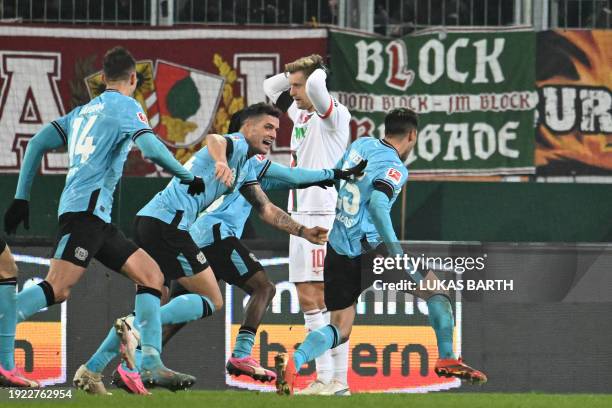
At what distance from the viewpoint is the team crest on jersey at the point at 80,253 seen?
9.16 m

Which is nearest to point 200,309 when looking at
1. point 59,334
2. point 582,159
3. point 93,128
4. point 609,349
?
point 93,128

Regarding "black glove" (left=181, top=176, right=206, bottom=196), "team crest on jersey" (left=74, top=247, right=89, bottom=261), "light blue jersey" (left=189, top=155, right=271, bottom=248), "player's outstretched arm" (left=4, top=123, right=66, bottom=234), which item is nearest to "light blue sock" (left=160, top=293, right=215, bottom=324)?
"light blue jersey" (left=189, top=155, right=271, bottom=248)

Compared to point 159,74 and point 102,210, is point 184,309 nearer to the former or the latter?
point 102,210

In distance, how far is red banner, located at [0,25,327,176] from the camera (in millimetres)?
14484

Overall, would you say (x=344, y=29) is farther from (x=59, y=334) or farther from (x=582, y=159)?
(x=59, y=334)

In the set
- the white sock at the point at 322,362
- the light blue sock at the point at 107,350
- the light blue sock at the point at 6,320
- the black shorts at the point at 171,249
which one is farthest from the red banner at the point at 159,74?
Answer: the light blue sock at the point at 6,320

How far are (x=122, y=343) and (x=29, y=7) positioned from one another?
6227 millimetres

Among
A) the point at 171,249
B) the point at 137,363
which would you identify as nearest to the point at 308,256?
the point at 171,249

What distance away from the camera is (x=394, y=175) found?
9.90 meters

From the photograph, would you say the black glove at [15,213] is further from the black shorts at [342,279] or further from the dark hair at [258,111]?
the black shorts at [342,279]

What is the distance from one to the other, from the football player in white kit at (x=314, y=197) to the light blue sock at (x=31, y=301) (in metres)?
2.51

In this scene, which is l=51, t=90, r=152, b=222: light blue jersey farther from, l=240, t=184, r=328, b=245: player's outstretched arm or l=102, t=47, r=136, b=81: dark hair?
l=240, t=184, r=328, b=245: player's outstretched arm

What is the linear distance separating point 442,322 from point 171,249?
1.84 metres

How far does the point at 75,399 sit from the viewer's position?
31.3 ft
